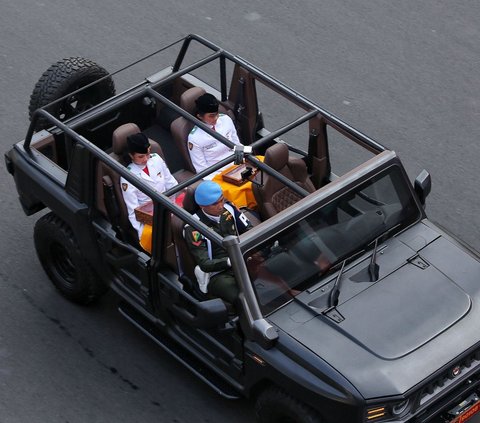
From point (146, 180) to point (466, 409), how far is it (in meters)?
3.07

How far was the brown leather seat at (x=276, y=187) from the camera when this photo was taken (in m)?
10.2

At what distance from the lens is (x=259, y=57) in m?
14.0

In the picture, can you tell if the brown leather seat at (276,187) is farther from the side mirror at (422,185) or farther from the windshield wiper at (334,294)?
the windshield wiper at (334,294)

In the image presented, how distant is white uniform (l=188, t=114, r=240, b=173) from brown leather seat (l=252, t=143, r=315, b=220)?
799mm

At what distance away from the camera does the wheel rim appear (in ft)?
36.5

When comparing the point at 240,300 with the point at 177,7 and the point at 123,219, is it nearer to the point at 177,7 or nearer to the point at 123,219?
the point at 123,219

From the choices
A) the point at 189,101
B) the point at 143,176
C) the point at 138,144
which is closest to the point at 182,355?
the point at 143,176

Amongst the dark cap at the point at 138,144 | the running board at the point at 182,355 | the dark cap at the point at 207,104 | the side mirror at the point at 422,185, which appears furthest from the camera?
the dark cap at the point at 207,104

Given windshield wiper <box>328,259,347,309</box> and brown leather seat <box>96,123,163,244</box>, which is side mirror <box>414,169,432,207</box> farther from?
brown leather seat <box>96,123,163,244</box>

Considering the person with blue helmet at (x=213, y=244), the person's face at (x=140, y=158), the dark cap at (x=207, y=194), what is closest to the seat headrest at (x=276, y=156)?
the person with blue helmet at (x=213, y=244)

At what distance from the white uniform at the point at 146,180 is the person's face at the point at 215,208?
630 millimetres

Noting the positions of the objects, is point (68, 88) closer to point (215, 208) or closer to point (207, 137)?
point (207, 137)

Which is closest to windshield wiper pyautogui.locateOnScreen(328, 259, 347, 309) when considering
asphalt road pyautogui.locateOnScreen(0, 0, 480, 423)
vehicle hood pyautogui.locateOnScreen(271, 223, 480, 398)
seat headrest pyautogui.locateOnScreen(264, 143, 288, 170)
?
vehicle hood pyautogui.locateOnScreen(271, 223, 480, 398)

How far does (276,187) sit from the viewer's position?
10250 millimetres
